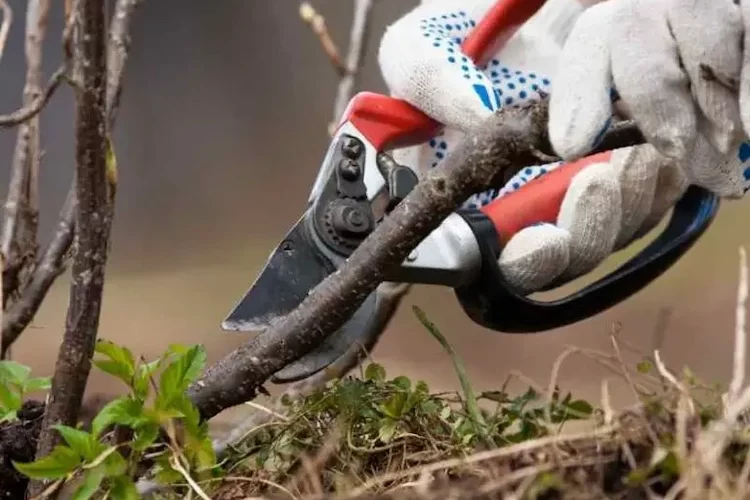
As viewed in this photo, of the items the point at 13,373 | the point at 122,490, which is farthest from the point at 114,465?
the point at 13,373

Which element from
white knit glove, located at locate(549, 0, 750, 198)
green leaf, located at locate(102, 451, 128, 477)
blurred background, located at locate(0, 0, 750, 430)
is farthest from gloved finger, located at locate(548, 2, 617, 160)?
blurred background, located at locate(0, 0, 750, 430)

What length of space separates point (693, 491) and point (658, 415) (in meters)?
0.05

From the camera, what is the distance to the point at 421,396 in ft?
1.52

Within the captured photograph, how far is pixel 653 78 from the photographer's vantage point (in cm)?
33

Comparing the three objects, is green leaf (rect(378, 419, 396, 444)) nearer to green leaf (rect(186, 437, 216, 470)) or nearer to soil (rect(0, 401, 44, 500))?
green leaf (rect(186, 437, 216, 470))

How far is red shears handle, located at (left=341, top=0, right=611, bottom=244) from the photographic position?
504mm

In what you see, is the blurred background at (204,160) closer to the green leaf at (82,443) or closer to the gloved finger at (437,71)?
the gloved finger at (437,71)

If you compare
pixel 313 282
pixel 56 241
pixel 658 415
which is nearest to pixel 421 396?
pixel 313 282

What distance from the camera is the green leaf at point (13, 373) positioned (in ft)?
1.45

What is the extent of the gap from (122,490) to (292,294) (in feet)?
0.47

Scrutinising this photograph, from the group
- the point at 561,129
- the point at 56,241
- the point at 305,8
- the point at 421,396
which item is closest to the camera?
the point at 561,129

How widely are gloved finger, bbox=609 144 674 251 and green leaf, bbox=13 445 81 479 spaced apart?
361 millimetres

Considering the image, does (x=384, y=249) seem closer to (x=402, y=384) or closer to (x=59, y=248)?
(x=402, y=384)

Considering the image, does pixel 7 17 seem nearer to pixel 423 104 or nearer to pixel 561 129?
pixel 423 104
